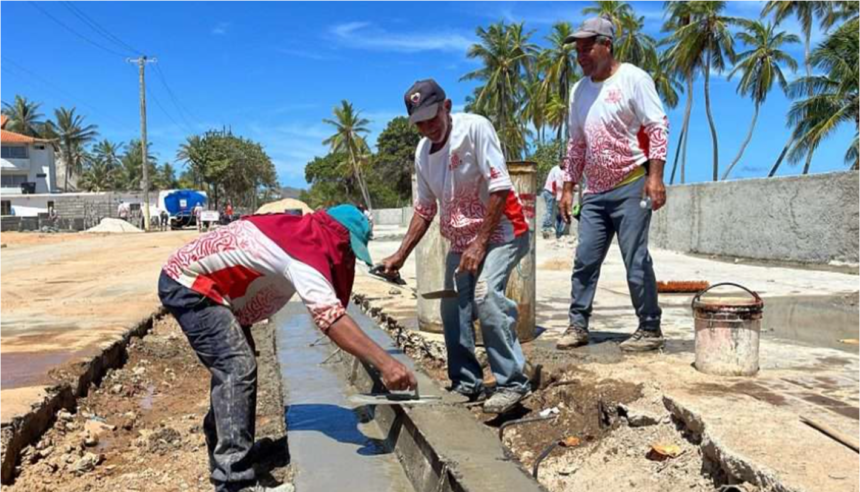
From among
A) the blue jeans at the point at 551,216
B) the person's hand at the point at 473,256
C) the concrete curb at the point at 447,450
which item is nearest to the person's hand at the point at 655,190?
the person's hand at the point at 473,256

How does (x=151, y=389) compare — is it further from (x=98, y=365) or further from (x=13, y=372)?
(x=13, y=372)

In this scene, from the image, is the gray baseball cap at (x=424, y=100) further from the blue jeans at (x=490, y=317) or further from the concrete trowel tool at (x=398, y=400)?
the concrete trowel tool at (x=398, y=400)

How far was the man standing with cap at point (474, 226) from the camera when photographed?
339 centimetres

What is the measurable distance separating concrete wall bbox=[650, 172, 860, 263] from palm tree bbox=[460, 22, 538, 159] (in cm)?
3413

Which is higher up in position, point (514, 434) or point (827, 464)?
point (827, 464)

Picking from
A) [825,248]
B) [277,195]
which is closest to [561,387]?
[825,248]

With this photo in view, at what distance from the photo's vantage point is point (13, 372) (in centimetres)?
485

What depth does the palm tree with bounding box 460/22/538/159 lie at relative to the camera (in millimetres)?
47875

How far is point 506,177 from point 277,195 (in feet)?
326

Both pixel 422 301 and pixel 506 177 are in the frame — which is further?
pixel 422 301

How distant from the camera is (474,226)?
3.58m

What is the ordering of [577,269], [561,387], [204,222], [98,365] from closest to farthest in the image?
[561,387] → [577,269] → [98,365] → [204,222]

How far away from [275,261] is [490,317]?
1.20 m

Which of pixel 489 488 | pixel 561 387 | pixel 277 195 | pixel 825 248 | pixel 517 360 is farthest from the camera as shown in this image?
pixel 277 195
